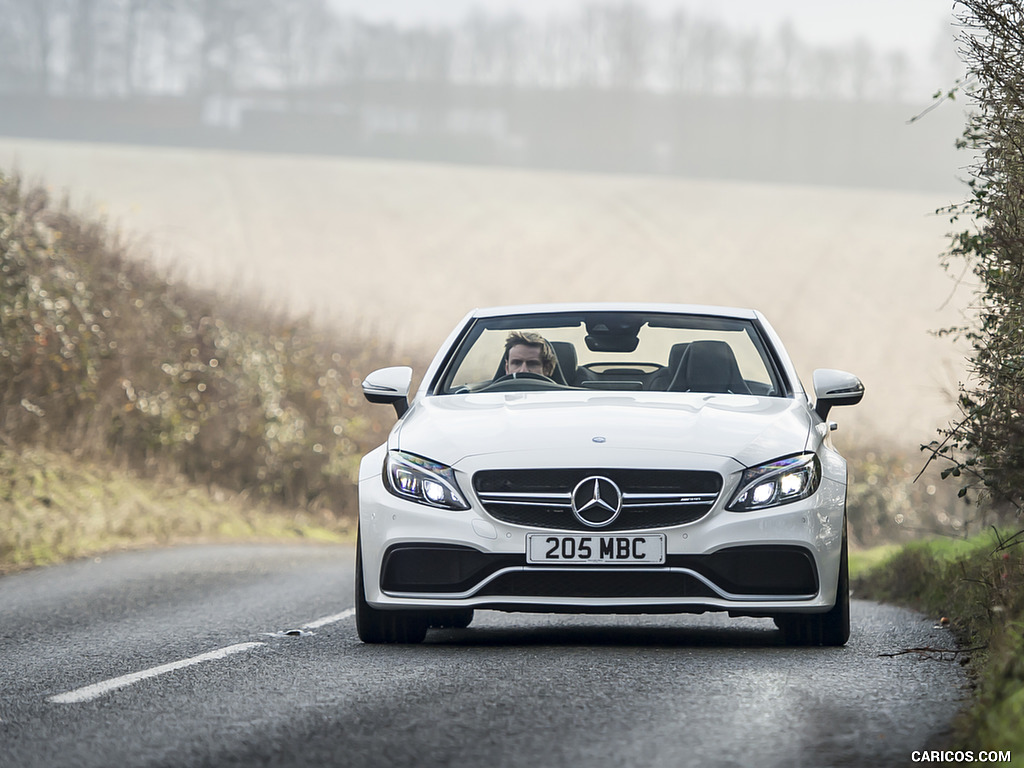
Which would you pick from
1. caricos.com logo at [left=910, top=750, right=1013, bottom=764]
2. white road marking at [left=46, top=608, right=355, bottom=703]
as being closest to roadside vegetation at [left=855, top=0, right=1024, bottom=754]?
caricos.com logo at [left=910, top=750, right=1013, bottom=764]

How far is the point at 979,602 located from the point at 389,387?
3.24 m

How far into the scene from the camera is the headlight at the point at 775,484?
6332 mm

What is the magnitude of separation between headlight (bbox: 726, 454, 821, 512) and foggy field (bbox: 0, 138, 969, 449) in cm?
3638

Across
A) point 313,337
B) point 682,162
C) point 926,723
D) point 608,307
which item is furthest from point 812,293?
point 926,723

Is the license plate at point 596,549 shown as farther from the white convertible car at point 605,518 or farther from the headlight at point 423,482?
the headlight at point 423,482

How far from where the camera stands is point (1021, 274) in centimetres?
720

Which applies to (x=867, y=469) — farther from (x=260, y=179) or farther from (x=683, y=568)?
(x=260, y=179)

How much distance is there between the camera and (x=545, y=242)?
5872 centimetres

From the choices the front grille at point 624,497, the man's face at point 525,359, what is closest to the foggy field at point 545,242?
the man's face at point 525,359

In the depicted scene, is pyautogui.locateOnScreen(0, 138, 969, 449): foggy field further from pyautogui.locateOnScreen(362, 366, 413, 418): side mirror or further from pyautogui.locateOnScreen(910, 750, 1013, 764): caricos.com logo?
pyautogui.locateOnScreen(910, 750, 1013, 764): caricos.com logo

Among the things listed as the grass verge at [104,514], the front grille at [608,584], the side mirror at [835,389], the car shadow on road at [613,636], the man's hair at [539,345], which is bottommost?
the grass verge at [104,514]

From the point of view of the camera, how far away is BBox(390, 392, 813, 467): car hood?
647cm

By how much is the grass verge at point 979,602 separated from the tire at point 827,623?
1.92ft

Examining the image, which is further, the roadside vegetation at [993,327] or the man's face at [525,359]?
the man's face at [525,359]
